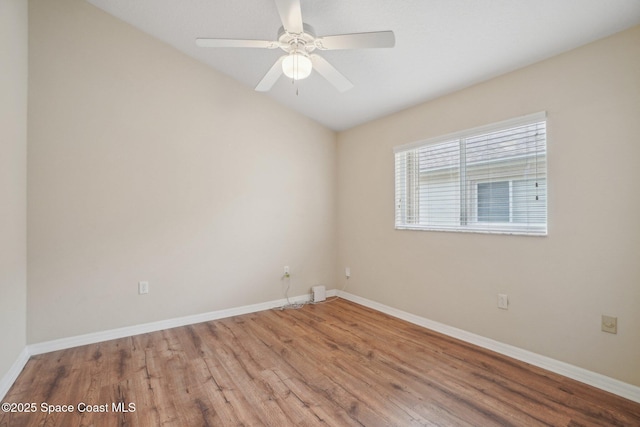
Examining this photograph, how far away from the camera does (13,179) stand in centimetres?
214

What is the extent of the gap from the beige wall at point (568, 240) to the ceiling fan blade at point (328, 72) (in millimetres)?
1195

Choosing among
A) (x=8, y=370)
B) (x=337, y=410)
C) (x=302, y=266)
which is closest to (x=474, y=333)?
(x=337, y=410)

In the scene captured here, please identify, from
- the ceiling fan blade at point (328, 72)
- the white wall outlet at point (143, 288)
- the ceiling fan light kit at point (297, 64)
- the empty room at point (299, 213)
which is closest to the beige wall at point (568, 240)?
the empty room at point (299, 213)

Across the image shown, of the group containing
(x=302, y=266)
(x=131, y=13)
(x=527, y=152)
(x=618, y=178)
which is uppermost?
Result: (x=131, y=13)

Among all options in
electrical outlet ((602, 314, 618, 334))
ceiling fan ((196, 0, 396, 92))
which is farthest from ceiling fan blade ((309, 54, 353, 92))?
electrical outlet ((602, 314, 618, 334))

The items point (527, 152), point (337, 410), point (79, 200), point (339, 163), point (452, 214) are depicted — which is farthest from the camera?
point (339, 163)

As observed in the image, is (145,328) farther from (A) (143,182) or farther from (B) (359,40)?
(B) (359,40)

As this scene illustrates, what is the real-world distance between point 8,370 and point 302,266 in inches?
106

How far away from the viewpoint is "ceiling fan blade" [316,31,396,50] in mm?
1698

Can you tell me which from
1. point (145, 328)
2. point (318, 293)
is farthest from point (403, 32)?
point (145, 328)

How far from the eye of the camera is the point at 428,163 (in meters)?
3.10

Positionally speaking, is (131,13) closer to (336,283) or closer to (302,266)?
(302,266)

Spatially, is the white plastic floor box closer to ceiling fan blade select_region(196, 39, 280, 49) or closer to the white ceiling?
the white ceiling

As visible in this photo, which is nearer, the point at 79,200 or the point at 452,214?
the point at 79,200
